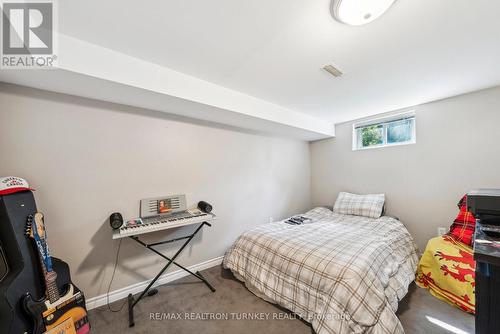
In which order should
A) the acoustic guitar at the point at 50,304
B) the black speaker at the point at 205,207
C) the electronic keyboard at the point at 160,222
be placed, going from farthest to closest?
the black speaker at the point at 205,207
the electronic keyboard at the point at 160,222
the acoustic guitar at the point at 50,304

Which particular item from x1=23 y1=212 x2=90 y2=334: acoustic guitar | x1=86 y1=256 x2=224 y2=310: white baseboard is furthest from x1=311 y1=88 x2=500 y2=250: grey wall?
x1=23 y1=212 x2=90 y2=334: acoustic guitar

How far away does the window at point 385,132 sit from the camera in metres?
2.87

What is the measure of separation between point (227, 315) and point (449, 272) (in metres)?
2.17

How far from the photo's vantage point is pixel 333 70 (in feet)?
5.90

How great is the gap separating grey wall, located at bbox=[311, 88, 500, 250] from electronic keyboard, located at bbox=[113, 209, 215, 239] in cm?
285

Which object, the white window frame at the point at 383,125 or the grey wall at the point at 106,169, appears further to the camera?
the white window frame at the point at 383,125

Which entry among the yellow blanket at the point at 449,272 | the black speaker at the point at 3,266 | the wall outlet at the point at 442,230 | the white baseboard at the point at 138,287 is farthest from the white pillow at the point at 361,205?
the black speaker at the point at 3,266

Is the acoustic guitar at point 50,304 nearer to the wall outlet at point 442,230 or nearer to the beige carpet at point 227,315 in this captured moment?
the beige carpet at point 227,315

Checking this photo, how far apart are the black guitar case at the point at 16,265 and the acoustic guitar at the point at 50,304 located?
1.6 inches

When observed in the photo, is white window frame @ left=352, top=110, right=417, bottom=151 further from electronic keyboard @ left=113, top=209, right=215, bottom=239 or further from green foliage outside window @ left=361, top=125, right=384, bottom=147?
electronic keyboard @ left=113, top=209, right=215, bottom=239

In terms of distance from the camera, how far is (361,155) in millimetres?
3318

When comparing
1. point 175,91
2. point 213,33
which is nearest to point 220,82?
point 175,91

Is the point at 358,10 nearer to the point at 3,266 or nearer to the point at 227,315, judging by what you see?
the point at 227,315

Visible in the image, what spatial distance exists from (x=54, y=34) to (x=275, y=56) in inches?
62.6
